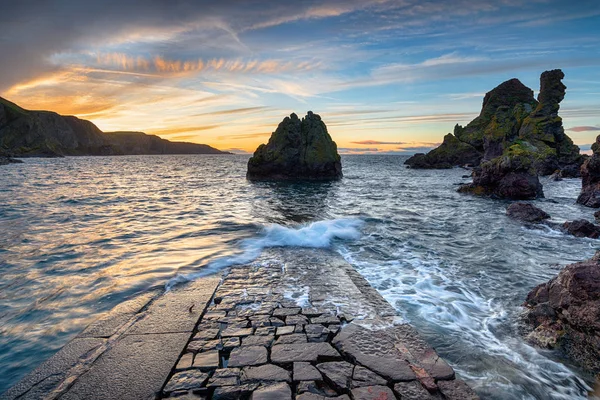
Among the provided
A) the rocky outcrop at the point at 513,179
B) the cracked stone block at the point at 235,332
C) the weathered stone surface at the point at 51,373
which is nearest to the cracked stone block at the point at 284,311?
the cracked stone block at the point at 235,332

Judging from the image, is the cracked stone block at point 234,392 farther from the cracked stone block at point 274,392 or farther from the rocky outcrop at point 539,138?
the rocky outcrop at point 539,138

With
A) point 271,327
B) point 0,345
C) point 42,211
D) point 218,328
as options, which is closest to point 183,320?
point 218,328

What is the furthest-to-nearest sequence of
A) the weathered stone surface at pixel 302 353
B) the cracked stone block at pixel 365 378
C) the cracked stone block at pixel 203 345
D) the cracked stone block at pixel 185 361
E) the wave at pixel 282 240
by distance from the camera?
the wave at pixel 282 240, the cracked stone block at pixel 203 345, the weathered stone surface at pixel 302 353, the cracked stone block at pixel 185 361, the cracked stone block at pixel 365 378

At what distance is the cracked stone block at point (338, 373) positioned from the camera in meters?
3.89

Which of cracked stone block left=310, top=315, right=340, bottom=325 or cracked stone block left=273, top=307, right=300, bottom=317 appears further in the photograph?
cracked stone block left=273, top=307, right=300, bottom=317

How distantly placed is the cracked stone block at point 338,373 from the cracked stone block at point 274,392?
0.56 m

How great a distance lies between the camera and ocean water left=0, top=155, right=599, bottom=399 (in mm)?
5312

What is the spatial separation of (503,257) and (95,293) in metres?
12.7

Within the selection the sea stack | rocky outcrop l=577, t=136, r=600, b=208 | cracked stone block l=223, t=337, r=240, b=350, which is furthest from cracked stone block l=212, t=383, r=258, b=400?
the sea stack

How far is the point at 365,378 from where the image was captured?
402 cm

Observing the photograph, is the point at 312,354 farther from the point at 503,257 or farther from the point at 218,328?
the point at 503,257

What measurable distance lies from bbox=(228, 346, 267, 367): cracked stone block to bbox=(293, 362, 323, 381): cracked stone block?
0.49 metres

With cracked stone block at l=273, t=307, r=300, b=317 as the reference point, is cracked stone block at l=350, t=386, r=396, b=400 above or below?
above

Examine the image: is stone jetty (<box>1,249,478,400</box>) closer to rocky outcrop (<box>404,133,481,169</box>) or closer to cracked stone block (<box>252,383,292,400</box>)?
cracked stone block (<box>252,383,292,400</box>)
